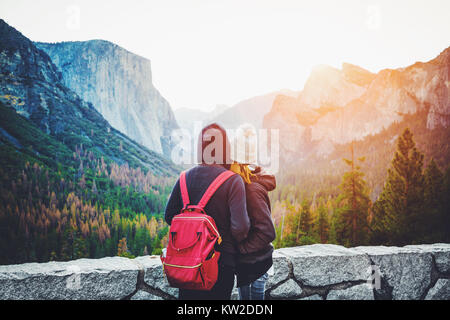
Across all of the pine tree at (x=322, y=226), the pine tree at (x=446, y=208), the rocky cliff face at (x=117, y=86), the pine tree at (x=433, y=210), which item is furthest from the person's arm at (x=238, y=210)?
the pine tree at (x=322, y=226)

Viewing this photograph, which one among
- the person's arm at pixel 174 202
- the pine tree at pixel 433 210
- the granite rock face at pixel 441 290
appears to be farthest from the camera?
the pine tree at pixel 433 210

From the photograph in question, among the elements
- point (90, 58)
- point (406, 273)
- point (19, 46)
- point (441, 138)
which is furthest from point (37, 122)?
point (441, 138)

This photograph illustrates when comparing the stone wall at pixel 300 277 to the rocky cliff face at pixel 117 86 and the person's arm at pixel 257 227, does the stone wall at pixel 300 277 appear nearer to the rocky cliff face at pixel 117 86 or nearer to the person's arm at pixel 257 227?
the person's arm at pixel 257 227

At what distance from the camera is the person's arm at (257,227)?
5.37ft

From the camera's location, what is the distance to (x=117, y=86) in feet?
77.5

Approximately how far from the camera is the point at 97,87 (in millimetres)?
21047

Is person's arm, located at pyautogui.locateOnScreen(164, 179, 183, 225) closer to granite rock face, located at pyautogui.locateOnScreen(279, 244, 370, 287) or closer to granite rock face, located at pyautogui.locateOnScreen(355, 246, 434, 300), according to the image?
granite rock face, located at pyautogui.locateOnScreen(279, 244, 370, 287)

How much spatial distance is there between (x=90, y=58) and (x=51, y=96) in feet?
38.7

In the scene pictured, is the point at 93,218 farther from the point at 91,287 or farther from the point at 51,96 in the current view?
the point at 91,287

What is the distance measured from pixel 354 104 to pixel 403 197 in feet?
190

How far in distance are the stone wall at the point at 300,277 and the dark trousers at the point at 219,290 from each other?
0.67m

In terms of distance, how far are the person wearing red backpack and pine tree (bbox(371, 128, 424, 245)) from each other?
16.5m

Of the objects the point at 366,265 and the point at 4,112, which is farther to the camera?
the point at 4,112

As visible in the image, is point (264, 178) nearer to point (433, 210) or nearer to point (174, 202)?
point (174, 202)
